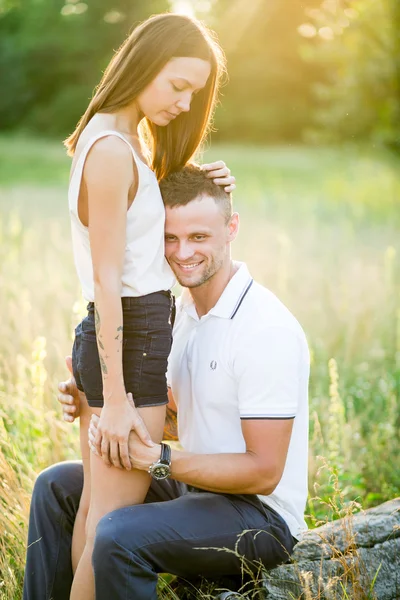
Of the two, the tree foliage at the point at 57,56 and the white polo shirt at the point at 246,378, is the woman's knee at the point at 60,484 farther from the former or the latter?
the tree foliage at the point at 57,56

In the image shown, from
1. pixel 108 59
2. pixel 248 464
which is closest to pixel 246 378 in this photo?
pixel 248 464

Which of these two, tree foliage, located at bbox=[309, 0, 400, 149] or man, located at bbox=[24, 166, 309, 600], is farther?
tree foliage, located at bbox=[309, 0, 400, 149]

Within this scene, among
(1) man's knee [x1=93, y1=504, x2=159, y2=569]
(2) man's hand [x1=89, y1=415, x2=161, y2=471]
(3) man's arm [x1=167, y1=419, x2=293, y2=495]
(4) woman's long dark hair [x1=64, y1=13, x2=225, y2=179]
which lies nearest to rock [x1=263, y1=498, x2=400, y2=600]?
(3) man's arm [x1=167, y1=419, x2=293, y2=495]

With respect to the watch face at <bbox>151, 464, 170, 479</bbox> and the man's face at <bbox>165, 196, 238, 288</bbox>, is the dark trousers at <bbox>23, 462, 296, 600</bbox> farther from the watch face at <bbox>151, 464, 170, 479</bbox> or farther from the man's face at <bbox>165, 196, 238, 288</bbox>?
the man's face at <bbox>165, 196, 238, 288</bbox>

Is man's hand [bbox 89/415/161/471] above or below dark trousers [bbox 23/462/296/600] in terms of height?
above

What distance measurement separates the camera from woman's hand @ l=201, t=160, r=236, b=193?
321cm

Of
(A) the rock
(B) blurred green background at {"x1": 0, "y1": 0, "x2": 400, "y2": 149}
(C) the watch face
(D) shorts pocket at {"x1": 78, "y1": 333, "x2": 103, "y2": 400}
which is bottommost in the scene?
(A) the rock

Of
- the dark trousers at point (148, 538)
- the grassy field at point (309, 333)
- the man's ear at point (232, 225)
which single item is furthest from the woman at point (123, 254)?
the grassy field at point (309, 333)

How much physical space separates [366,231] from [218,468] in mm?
9755

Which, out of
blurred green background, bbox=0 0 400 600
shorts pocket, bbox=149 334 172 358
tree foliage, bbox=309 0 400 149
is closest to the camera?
shorts pocket, bbox=149 334 172 358

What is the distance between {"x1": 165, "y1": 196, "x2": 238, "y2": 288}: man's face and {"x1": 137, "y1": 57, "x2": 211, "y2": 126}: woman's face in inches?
14.8

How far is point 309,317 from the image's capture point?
22.6 feet

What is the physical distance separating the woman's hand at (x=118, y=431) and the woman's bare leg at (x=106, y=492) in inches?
2.7

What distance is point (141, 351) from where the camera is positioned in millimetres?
2811
